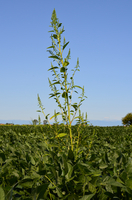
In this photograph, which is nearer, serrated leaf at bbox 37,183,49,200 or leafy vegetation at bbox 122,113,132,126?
serrated leaf at bbox 37,183,49,200

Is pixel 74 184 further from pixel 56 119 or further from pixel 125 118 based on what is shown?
pixel 125 118

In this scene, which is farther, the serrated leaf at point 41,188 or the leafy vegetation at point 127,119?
the leafy vegetation at point 127,119

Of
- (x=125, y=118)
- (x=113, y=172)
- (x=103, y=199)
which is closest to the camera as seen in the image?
(x=103, y=199)

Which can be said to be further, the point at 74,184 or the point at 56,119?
the point at 56,119

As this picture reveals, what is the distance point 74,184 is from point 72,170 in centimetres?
15

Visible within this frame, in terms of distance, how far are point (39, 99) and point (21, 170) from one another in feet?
3.22

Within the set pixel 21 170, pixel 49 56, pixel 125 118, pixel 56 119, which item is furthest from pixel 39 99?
pixel 125 118

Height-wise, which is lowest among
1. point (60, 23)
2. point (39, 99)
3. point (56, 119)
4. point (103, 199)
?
point (103, 199)

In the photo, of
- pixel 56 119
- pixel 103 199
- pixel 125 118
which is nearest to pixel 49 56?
pixel 56 119

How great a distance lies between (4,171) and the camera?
1836mm

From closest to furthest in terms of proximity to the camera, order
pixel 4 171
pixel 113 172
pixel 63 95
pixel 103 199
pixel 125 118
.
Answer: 1. pixel 103 199
2. pixel 113 172
3. pixel 4 171
4. pixel 63 95
5. pixel 125 118

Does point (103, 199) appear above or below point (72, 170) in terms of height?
below

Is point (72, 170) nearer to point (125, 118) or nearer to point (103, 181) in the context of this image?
point (103, 181)

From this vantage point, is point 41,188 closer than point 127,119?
Yes
